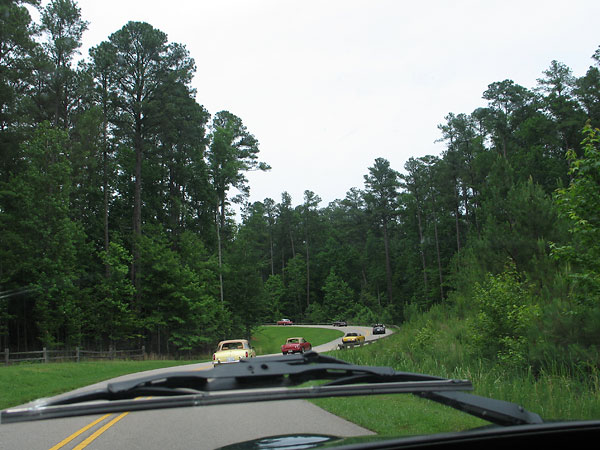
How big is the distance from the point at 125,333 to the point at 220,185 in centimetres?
2121

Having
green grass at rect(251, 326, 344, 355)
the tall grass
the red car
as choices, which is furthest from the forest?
the red car

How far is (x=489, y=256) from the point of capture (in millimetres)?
20750

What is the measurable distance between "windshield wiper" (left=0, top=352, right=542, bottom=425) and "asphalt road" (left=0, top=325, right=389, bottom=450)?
427cm

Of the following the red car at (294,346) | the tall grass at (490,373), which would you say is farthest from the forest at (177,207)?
the red car at (294,346)

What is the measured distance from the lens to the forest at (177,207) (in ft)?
45.9

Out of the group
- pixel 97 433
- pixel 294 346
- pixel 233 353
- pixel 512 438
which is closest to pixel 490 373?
pixel 97 433

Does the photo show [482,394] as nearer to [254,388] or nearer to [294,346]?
[254,388]

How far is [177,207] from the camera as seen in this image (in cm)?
4934

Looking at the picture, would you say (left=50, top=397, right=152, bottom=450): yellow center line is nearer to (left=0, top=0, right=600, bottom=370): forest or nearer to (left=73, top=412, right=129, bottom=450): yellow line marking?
(left=73, top=412, right=129, bottom=450): yellow line marking

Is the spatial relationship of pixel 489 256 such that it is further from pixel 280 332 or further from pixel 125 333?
pixel 280 332

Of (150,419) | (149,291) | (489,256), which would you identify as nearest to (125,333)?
(149,291)

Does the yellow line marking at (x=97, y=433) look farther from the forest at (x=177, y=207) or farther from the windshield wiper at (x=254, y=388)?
the forest at (x=177, y=207)

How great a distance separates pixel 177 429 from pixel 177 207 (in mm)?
42503

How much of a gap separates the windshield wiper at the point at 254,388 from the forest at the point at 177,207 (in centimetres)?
809
